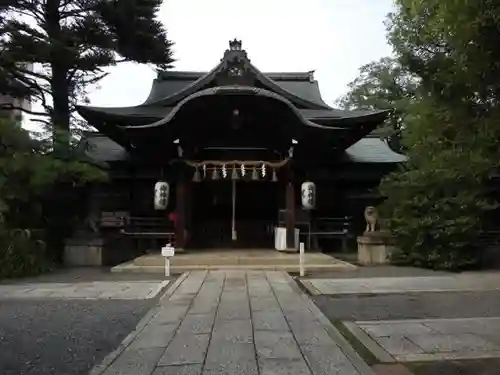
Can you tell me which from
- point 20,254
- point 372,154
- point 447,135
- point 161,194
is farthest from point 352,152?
point 20,254

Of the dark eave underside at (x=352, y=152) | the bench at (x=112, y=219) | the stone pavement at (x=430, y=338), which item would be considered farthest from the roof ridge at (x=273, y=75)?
the stone pavement at (x=430, y=338)

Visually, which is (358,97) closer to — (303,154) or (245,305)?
(303,154)

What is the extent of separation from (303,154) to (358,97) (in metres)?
16.6

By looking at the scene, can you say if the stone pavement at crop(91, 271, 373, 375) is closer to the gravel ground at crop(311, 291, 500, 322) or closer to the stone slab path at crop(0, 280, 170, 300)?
the gravel ground at crop(311, 291, 500, 322)

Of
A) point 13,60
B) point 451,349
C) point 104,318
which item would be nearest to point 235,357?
point 451,349

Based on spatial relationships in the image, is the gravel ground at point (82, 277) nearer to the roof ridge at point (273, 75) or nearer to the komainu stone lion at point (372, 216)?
the komainu stone lion at point (372, 216)

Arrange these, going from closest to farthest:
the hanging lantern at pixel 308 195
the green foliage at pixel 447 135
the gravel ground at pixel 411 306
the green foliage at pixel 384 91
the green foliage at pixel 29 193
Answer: the green foliage at pixel 447 135 → the gravel ground at pixel 411 306 → the green foliage at pixel 29 193 → the hanging lantern at pixel 308 195 → the green foliage at pixel 384 91

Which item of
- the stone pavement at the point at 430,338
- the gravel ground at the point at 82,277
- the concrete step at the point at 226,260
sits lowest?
the gravel ground at the point at 82,277

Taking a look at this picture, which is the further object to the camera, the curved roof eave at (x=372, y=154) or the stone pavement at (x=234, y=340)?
the curved roof eave at (x=372, y=154)

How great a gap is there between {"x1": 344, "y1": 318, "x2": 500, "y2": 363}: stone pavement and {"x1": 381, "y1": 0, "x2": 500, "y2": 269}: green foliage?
215cm

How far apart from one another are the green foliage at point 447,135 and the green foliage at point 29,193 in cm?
856

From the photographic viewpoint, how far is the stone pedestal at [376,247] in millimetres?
14992

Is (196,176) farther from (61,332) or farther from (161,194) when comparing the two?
(61,332)

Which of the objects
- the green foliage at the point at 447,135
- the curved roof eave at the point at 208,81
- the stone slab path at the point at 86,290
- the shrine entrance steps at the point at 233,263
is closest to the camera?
the green foliage at the point at 447,135
